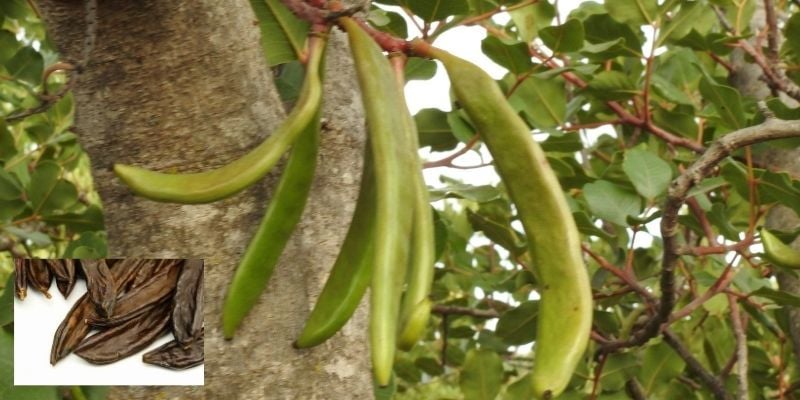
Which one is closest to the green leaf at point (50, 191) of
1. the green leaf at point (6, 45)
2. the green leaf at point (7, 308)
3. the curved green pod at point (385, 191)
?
the green leaf at point (6, 45)

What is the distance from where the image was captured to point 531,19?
1.11 meters

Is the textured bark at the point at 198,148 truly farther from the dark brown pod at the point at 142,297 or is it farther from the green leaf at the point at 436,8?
the green leaf at the point at 436,8

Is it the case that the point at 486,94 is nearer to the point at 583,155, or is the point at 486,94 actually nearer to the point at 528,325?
the point at 528,325

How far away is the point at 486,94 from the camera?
0.47m

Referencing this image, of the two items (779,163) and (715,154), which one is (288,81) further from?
(779,163)

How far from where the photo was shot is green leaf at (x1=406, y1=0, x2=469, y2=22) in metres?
0.77

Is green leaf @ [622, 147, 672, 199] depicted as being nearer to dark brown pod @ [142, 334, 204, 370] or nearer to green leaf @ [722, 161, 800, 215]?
green leaf @ [722, 161, 800, 215]

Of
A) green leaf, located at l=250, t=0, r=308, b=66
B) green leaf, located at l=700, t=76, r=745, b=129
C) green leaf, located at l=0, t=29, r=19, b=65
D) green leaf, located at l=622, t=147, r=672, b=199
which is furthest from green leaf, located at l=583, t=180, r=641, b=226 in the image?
green leaf, located at l=0, t=29, r=19, b=65

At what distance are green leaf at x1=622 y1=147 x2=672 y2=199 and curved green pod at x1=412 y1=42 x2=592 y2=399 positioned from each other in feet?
1.67

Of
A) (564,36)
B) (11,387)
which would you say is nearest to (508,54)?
(564,36)

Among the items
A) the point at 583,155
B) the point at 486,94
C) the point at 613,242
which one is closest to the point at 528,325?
the point at 613,242

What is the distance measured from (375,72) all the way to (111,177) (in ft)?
0.65

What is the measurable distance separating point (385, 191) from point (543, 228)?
0.24ft

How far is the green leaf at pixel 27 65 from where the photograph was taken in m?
1.11
